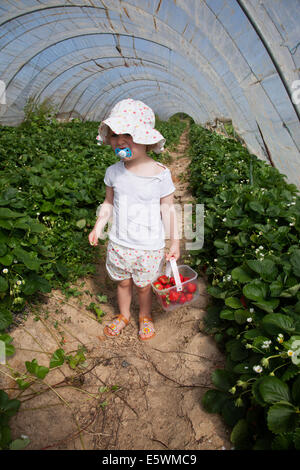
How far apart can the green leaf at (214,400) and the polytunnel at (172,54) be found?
345 centimetres

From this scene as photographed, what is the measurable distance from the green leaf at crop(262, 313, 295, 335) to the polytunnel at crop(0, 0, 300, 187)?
3204 mm

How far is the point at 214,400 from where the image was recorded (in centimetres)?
162

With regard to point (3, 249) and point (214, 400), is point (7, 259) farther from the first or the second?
point (214, 400)

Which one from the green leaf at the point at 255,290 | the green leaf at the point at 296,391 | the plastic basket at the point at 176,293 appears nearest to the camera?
the green leaf at the point at 296,391

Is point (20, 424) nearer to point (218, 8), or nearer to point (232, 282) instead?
point (232, 282)

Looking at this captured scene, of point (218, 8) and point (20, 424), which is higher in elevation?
point (218, 8)

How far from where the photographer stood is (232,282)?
2232mm

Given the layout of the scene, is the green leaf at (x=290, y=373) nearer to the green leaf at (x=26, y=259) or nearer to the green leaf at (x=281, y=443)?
the green leaf at (x=281, y=443)

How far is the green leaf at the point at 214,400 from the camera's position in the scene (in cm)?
160

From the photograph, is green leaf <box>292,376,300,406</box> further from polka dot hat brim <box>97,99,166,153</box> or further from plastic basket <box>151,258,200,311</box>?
polka dot hat brim <box>97,99,166,153</box>

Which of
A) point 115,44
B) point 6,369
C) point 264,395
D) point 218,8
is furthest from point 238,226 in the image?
point 115,44

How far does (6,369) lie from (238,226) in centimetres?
204

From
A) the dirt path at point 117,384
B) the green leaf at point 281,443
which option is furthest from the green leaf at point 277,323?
the dirt path at point 117,384

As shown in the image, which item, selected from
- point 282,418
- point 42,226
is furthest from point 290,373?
point 42,226
